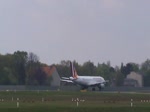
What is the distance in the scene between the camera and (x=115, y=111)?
43.6 m

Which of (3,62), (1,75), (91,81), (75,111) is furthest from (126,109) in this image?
(3,62)

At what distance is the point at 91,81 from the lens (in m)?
134

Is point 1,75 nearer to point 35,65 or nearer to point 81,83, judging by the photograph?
point 35,65

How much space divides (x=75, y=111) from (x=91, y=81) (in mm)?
92102

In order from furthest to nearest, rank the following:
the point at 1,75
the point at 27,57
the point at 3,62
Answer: the point at 27,57 → the point at 3,62 → the point at 1,75

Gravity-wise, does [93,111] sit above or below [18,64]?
below

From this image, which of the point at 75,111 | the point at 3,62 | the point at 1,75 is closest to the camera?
the point at 75,111

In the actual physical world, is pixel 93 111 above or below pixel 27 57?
below

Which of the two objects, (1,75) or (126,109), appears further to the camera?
(1,75)

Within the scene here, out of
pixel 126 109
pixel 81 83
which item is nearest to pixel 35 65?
pixel 81 83

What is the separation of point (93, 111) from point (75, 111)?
4.82 ft

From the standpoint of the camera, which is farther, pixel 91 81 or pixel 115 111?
pixel 91 81

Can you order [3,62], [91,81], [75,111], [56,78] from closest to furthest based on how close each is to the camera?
1. [75,111]
2. [91,81]
3. [3,62]
4. [56,78]

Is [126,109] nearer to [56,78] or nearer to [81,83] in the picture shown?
[81,83]
